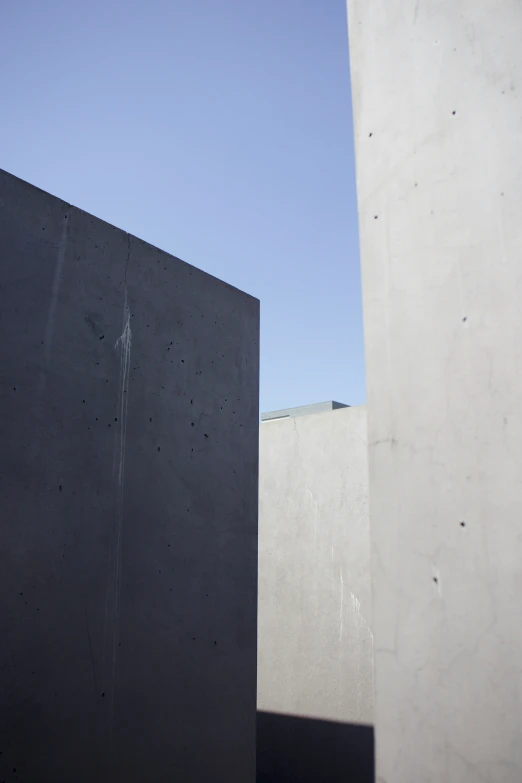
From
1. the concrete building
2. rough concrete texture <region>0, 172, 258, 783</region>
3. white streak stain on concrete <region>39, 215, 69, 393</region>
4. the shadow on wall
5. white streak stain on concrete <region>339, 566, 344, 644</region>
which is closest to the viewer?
rough concrete texture <region>0, 172, 258, 783</region>

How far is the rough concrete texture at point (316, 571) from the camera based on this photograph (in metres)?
4.23

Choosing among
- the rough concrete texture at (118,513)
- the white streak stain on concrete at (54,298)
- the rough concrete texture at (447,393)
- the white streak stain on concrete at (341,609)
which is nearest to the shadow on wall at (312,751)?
the white streak stain on concrete at (341,609)

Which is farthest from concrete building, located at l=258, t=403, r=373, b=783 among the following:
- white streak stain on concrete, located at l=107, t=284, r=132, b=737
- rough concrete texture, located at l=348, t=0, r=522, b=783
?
rough concrete texture, located at l=348, t=0, r=522, b=783

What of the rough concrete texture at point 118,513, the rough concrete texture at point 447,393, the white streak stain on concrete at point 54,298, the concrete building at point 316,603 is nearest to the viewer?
the rough concrete texture at point 447,393

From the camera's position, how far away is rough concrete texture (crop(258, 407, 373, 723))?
423 cm

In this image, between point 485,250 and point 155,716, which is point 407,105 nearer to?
point 485,250

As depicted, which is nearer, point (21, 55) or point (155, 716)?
point (155, 716)

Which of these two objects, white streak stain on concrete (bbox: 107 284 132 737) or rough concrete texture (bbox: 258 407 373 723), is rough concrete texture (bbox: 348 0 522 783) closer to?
white streak stain on concrete (bbox: 107 284 132 737)

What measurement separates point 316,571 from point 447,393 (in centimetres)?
397

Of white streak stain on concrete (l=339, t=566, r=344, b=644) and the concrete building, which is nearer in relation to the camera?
the concrete building

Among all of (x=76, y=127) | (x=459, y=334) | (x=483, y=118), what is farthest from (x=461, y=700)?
(x=76, y=127)

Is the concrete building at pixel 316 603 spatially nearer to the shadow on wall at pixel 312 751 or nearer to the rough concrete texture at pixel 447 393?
the shadow on wall at pixel 312 751

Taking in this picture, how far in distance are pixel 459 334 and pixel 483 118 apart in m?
0.27

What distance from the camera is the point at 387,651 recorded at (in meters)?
0.75
